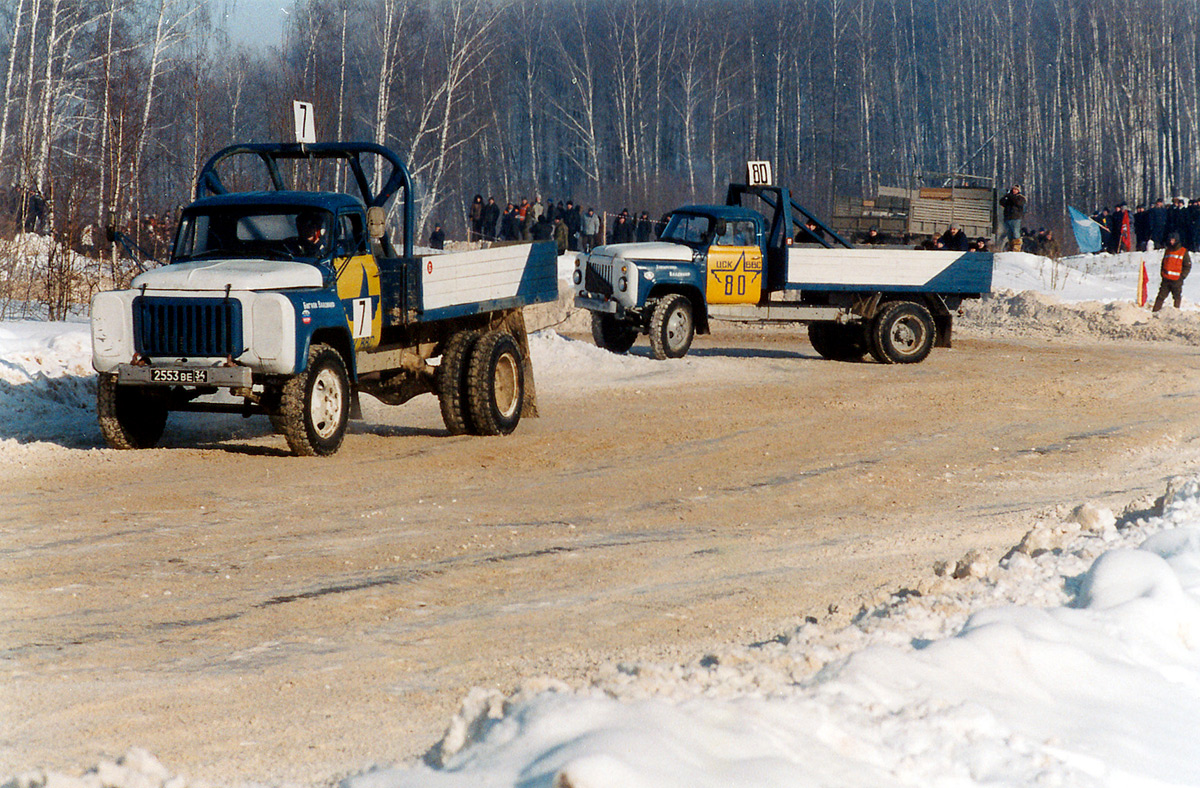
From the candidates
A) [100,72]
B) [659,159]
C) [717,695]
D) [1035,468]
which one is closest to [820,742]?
[717,695]

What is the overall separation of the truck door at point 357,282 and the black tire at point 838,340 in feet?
30.0

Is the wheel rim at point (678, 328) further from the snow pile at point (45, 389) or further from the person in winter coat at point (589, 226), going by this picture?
the person in winter coat at point (589, 226)

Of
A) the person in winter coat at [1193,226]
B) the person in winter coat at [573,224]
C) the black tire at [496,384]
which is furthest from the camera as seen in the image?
the person in winter coat at [573,224]

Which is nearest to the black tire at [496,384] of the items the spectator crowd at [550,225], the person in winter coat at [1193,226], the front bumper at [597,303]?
the front bumper at [597,303]

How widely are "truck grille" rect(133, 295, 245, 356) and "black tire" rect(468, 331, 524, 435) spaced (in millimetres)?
2320

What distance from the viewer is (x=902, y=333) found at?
17.8 meters

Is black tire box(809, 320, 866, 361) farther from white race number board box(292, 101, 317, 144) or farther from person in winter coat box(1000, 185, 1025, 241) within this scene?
person in winter coat box(1000, 185, 1025, 241)

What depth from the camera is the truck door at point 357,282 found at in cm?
1010

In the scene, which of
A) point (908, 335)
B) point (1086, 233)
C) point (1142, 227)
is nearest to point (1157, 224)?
point (1142, 227)

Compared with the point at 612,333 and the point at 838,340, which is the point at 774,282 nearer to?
the point at 838,340

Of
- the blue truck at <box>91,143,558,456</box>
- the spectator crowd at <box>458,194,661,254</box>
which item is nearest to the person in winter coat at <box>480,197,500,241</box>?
the spectator crowd at <box>458,194,661,254</box>

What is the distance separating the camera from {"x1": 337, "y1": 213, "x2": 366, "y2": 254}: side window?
33.7 feet

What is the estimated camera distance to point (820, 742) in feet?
11.8

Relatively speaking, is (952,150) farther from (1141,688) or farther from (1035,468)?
(1141,688)
